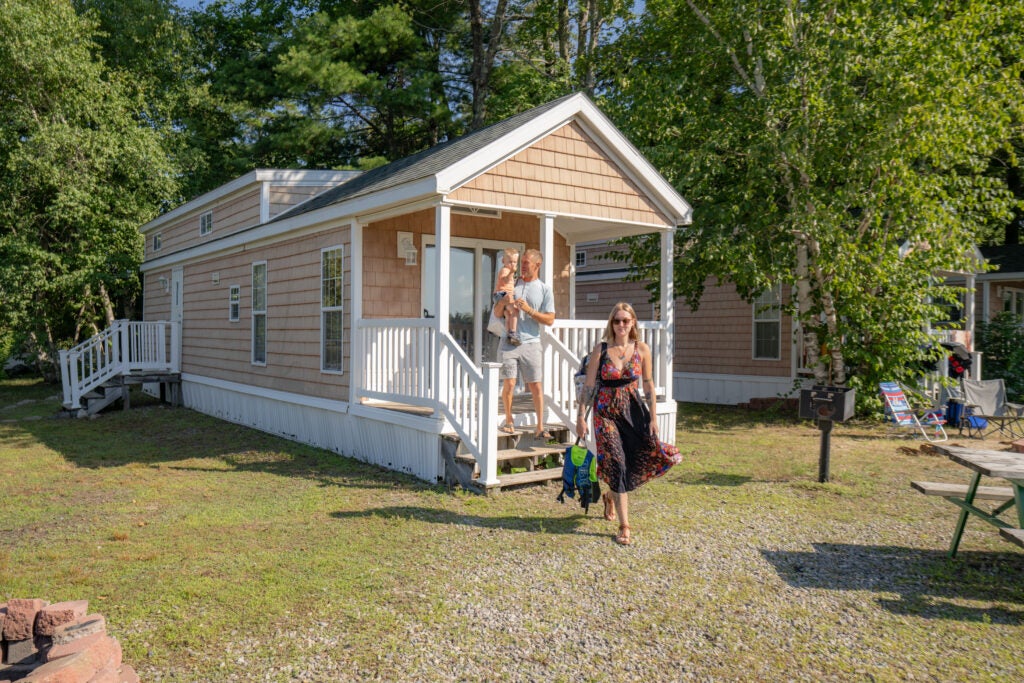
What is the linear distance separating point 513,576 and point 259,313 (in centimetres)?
798

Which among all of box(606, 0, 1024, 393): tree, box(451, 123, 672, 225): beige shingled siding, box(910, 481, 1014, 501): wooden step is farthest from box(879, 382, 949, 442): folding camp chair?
box(910, 481, 1014, 501): wooden step

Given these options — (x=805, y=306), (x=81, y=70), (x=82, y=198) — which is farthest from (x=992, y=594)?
(x=81, y=70)

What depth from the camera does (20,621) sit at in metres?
3.44

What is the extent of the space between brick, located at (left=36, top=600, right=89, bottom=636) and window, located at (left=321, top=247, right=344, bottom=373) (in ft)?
18.7

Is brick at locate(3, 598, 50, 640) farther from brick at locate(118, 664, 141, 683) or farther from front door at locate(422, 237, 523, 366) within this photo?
front door at locate(422, 237, 523, 366)

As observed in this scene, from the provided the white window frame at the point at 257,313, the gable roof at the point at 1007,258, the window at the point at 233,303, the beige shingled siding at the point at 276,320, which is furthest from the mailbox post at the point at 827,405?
the gable roof at the point at 1007,258

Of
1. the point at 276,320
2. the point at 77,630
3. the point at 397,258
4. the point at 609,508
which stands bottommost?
the point at 609,508

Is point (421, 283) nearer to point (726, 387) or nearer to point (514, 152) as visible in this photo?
point (514, 152)

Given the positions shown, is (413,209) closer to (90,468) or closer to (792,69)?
(90,468)

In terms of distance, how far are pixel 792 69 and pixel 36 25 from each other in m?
17.4

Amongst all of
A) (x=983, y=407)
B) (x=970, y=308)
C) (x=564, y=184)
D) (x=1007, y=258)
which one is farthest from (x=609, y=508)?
(x=1007, y=258)

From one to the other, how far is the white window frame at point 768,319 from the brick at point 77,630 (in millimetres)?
13055

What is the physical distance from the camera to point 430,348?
7.55 meters

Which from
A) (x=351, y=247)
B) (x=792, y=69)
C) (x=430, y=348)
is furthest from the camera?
(x=792, y=69)
